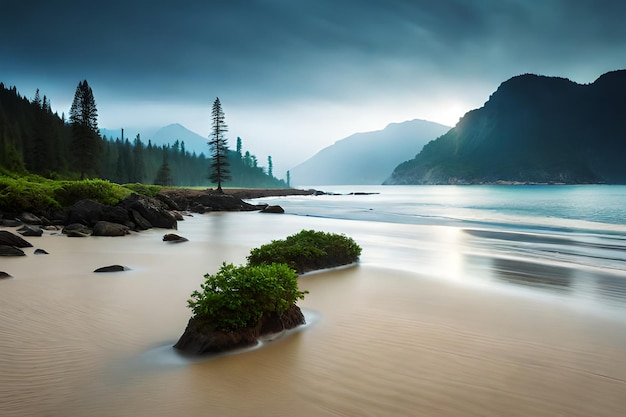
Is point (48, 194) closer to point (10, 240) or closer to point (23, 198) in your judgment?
point (23, 198)

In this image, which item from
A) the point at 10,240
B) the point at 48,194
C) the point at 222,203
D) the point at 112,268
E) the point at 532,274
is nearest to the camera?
the point at 112,268

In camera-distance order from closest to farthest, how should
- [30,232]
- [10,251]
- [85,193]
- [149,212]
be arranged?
[10,251] < [30,232] < [149,212] < [85,193]

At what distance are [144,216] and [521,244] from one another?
72.7 ft

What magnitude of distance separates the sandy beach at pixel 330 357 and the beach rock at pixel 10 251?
4067mm

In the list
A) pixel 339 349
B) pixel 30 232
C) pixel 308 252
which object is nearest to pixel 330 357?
pixel 339 349

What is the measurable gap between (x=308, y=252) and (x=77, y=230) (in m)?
14.3

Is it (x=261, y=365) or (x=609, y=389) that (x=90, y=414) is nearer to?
(x=261, y=365)

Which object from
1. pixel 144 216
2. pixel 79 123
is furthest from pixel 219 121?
pixel 144 216

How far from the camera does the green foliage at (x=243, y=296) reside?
6422mm

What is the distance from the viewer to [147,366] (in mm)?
5746

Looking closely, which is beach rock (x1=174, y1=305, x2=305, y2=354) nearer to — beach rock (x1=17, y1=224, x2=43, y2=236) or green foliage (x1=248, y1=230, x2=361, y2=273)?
green foliage (x1=248, y1=230, x2=361, y2=273)

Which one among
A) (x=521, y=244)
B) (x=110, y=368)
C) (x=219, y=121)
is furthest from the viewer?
(x=219, y=121)

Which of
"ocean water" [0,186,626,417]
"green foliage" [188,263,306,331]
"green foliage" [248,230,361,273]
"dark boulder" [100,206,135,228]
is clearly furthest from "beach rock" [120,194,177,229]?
"green foliage" [188,263,306,331]

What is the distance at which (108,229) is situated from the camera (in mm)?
20734
